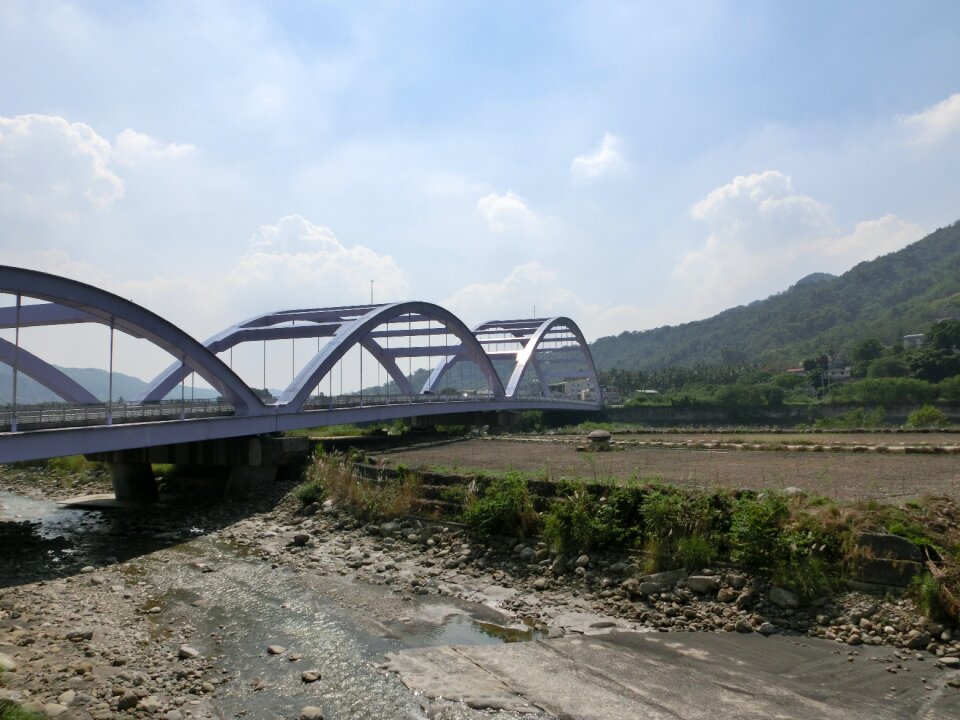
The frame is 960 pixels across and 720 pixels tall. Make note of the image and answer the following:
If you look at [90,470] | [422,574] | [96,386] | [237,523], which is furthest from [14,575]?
[96,386]

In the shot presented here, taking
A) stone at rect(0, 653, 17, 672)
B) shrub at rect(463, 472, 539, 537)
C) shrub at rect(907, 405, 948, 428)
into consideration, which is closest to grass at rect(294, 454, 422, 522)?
shrub at rect(463, 472, 539, 537)

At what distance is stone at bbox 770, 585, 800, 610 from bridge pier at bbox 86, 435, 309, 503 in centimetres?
2101

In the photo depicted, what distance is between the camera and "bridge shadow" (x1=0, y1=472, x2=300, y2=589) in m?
17.1

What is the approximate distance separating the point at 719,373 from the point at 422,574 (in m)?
104

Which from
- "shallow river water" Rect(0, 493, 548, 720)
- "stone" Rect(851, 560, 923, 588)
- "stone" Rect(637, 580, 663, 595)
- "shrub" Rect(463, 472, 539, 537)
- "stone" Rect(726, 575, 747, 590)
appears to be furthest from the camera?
"shrub" Rect(463, 472, 539, 537)

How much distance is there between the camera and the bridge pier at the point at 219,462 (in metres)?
27.2

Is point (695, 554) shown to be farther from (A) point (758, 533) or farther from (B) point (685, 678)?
(B) point (685, 678)

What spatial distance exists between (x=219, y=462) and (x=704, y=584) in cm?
2151

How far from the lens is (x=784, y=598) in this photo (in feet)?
38.4

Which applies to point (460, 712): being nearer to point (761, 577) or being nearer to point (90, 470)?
point (761, 577)

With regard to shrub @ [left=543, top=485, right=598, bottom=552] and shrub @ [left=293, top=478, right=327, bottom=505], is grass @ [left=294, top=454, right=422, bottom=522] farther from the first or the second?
shrub @ [left=543, top=485, right=598, bottom=552]

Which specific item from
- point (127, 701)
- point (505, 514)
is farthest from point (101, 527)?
point (127, 701)

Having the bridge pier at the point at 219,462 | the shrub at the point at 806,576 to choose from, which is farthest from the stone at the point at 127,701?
the bridge pier at the point at 219,462

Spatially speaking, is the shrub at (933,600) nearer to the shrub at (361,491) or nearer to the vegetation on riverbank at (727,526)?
the vegetation on riverbank at (727,526)
